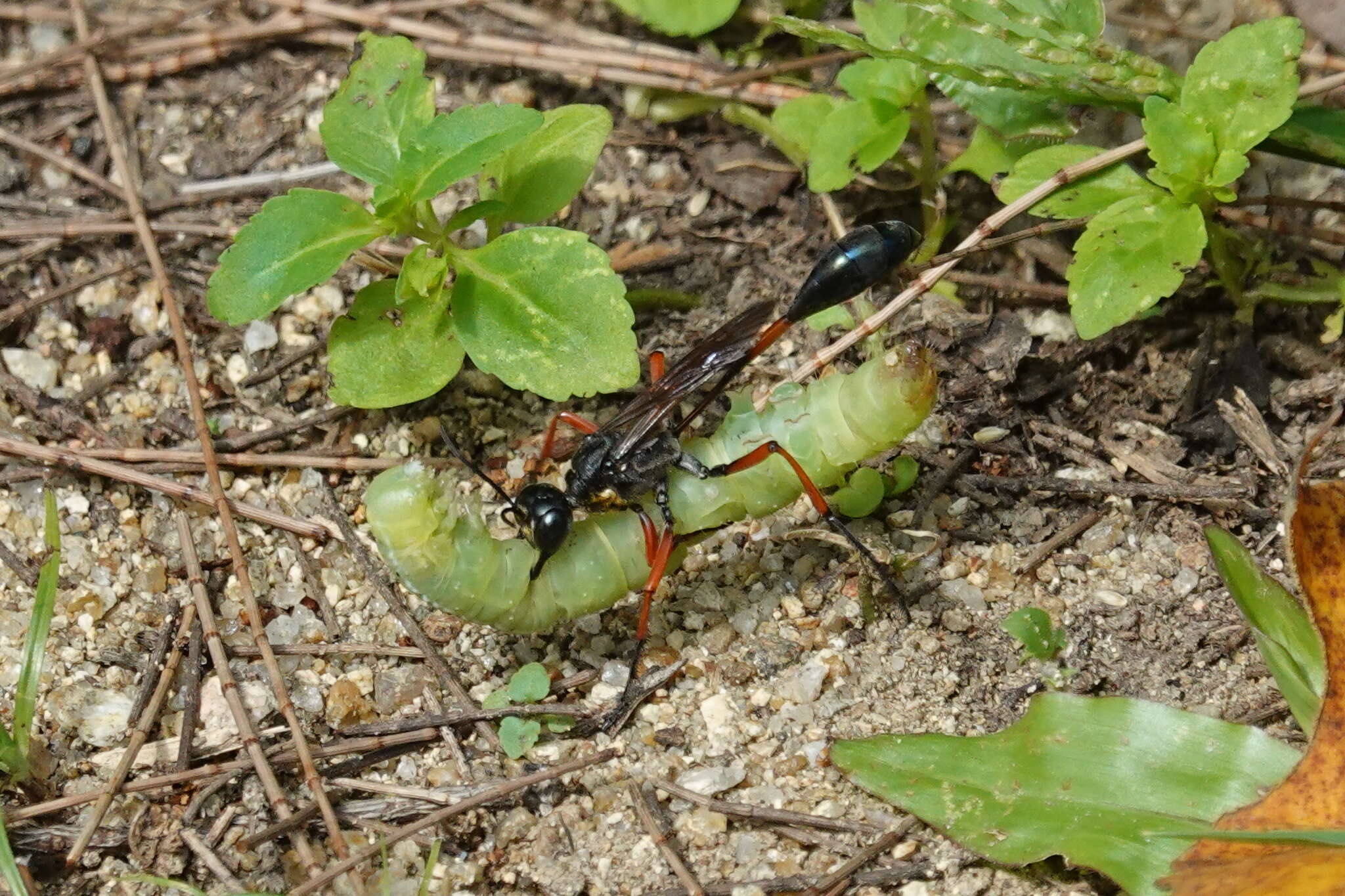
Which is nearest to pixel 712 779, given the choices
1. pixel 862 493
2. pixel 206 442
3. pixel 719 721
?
pixel 719 721

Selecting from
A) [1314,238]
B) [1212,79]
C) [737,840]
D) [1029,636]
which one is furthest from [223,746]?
[1314,238]

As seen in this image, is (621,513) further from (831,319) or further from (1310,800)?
(1310,800)

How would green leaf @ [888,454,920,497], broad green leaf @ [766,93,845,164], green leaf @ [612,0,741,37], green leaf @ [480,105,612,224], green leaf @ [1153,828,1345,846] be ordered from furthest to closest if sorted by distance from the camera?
1. green leaf @ [612,0,741,37]
2. broad green leaf @ [766,93,845,164]
3. green leaf @ [480,105,612,224]
4. green leaf @ [888,454,920,497]
5. green leaf @ [1153,828,1345,846]

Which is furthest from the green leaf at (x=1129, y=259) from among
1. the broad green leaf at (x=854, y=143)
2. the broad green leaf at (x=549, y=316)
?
the broad green leaf at (x=549, y=316)

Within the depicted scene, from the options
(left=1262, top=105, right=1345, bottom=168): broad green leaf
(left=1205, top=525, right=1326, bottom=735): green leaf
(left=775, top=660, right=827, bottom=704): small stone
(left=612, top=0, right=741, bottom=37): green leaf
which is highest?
(left=612, top=0, right=741, bottom=37): green leaf

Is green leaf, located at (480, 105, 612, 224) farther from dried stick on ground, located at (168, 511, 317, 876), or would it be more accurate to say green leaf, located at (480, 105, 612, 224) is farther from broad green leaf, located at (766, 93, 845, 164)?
dried stick on ground, located at (168, 511, 317, 876)

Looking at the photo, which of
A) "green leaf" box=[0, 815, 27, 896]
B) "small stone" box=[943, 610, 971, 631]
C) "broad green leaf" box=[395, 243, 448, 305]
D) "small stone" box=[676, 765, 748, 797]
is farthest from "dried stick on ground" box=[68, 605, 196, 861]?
"small stone" box=[943, 610, 971, 631]

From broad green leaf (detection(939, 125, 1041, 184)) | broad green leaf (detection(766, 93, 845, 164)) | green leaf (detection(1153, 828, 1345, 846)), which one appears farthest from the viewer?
broad green leaf (detection(766, 93, 845, 164))
